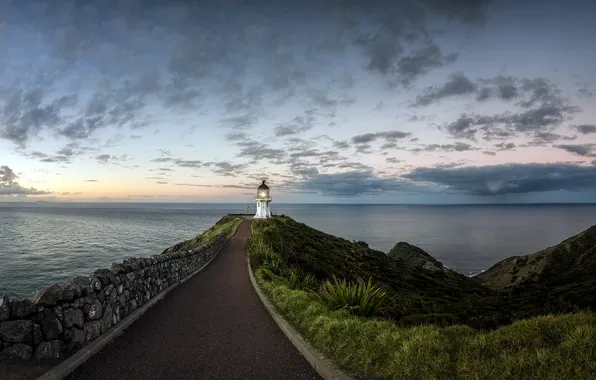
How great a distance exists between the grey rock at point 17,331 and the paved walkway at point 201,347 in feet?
3.07

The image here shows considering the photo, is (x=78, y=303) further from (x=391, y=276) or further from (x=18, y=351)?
(x=391, y=276)

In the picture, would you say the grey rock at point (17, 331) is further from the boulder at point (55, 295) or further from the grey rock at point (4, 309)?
the boulder at point (55, 295)

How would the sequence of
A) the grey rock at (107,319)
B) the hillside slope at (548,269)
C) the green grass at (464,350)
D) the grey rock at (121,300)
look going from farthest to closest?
the hillside slope at (548,269), the grey rock at (121,300), the grey rock at (107,319), the green grass at (464,350)

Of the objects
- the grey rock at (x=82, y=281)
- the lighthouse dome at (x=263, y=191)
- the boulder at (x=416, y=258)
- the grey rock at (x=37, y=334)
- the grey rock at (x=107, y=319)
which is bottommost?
the boulder at (x=416, y=258)

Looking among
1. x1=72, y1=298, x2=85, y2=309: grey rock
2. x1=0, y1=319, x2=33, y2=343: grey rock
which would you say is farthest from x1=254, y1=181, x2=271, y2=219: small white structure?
x1=0, y1=319, x2=33, y2=343: grey rock

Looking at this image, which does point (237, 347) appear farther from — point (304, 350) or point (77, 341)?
point (77, 341)

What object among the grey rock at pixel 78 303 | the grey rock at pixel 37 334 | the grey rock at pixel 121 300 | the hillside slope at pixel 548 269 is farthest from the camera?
the hillside slope at pixel 548 269

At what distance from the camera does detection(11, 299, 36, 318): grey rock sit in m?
5.22

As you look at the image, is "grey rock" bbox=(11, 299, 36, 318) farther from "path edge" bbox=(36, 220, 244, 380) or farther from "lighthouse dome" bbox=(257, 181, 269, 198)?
"lighthouse dome" bbox=(257, 181, 269, 198)

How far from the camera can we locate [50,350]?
5480 millimetres

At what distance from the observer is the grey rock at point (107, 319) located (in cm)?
699

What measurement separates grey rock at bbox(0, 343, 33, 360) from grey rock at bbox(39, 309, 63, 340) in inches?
11.0

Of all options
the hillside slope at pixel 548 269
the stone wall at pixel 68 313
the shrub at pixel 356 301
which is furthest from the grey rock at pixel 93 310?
the hillside slope at pixel 548 269

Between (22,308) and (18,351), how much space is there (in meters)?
0.62
